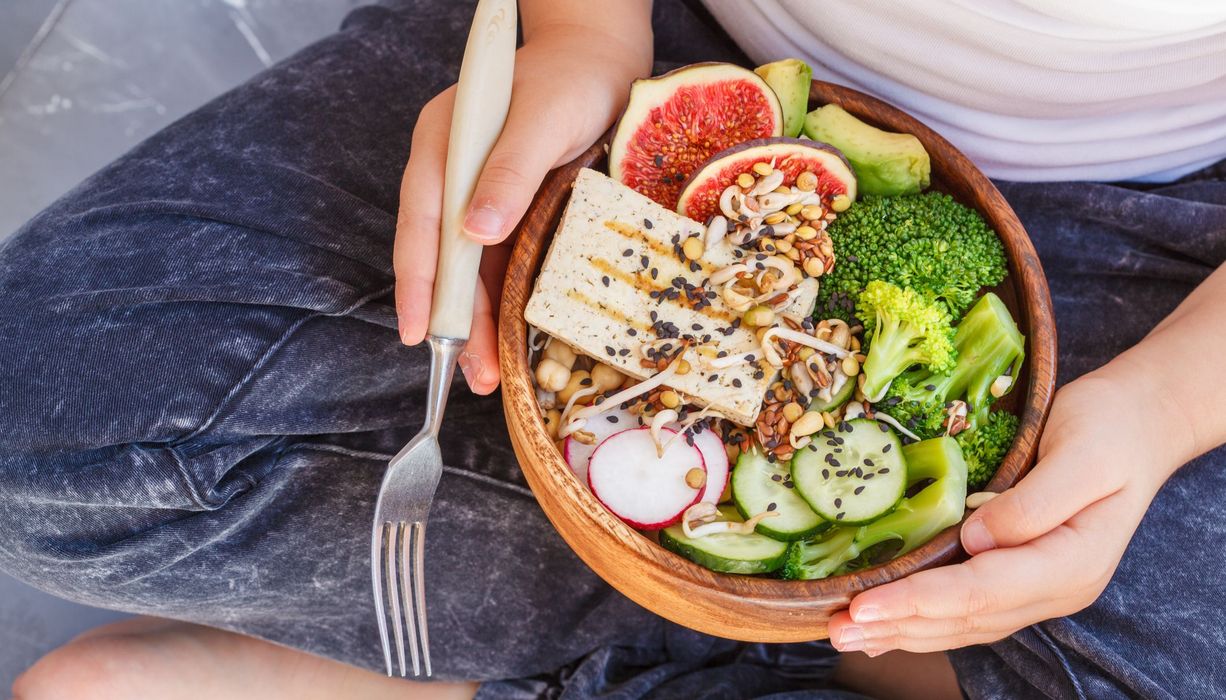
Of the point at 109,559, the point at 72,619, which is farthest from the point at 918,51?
the point at 72,619

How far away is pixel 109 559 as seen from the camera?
1.72 metres

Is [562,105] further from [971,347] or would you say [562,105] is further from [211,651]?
[211,651]

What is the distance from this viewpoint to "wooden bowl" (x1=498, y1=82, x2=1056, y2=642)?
1329 mm

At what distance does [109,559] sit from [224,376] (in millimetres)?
423

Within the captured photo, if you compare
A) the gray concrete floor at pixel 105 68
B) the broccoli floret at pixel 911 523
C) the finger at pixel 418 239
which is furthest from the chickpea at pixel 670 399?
the gray concrete floor at pixel 105 68

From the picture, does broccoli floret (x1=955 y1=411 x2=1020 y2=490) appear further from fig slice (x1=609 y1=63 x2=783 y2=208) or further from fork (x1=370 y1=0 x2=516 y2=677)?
fork (x1=370 y1=0 x2=516 y2=677)

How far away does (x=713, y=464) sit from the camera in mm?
1498

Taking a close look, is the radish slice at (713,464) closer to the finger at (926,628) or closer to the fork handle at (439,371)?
the finger at (926,628)

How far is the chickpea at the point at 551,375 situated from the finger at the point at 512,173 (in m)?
0.22

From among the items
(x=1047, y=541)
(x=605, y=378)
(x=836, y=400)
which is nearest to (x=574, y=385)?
(x=605, y=378)

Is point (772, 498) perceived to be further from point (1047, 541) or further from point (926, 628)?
point (1047, 541)

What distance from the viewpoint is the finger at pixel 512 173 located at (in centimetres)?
139

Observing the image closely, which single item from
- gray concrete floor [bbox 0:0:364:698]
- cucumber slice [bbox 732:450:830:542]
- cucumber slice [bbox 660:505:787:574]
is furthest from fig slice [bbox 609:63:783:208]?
gray concrete floor [bbox 0:0:364:698]

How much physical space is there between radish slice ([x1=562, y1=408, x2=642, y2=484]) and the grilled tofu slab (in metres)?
0.09
